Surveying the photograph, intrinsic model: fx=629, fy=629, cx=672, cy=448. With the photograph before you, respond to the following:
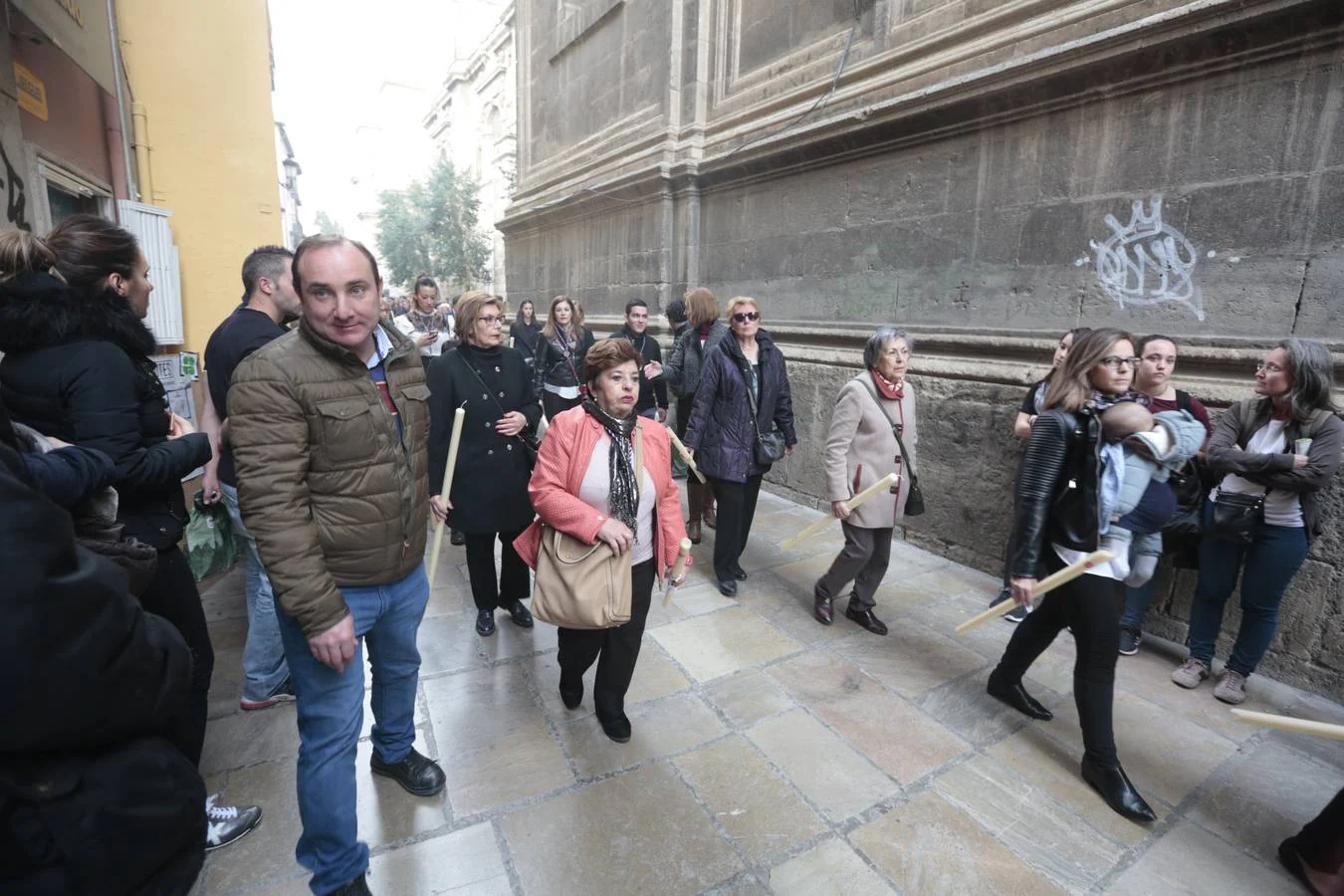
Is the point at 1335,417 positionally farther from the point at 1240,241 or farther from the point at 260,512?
the point at 260,512

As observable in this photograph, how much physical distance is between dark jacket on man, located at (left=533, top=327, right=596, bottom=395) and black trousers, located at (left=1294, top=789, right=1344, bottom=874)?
5.22 metres

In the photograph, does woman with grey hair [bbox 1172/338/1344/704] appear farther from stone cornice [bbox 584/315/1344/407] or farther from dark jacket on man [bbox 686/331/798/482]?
dark jacket on man [bbox 686/331/798/482]

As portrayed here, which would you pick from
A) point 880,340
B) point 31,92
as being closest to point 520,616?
point 880,340

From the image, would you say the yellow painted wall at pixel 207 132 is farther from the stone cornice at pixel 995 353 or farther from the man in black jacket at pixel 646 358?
the stone cornice at pixel 995 353

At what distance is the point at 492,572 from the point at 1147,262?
4.50 m

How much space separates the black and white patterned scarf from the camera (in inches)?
102

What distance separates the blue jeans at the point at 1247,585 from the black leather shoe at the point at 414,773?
3959 mm

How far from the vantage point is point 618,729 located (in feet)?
9.30

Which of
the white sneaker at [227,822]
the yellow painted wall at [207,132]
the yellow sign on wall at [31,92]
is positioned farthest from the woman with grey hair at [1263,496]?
the yellow painted wall at [207,132]

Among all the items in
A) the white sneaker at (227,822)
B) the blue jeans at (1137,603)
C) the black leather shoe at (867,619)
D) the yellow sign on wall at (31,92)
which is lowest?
the white sneaker at (227,822)

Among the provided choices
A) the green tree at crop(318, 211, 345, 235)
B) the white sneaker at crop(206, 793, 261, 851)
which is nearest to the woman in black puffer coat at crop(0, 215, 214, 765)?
the white sneaker at crop(206, 793, 261, 851)

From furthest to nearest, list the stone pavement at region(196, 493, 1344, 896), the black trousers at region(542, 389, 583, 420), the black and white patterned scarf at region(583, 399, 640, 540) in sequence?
the black trousers at region(542, 389, 583, 420), the black and white patterned scarf at region(583, 399, 640, 540), the stone pavement at region(196, 493, 1344, 896)

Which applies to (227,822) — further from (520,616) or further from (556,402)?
(556,402)

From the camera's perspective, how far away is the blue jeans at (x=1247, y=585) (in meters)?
3.12
